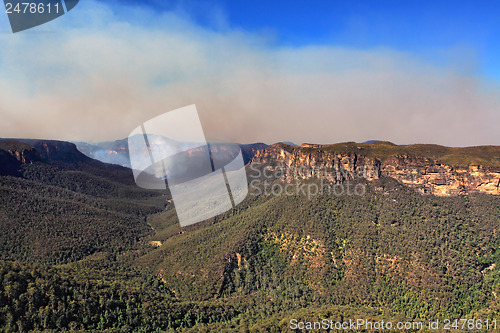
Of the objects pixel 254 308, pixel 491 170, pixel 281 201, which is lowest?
pixel 254 308

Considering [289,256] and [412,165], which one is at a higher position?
[412,165]

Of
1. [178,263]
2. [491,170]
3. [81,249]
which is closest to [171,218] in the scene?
[81,249]

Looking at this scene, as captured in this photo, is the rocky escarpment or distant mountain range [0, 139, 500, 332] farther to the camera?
the rocky escarpment

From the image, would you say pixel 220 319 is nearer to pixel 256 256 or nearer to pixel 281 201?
pixel 256 256

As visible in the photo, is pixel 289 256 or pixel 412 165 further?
pixel 412 165

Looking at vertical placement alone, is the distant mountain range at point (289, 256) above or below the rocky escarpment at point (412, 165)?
below

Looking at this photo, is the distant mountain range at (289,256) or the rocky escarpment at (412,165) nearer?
the distant mountain range at (289,256)

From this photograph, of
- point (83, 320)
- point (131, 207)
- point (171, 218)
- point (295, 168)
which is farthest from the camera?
point (131, 207)

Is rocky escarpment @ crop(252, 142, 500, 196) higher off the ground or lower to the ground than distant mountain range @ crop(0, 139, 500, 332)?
higher
